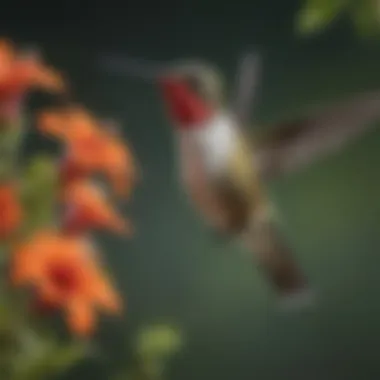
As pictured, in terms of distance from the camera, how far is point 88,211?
1.18 m

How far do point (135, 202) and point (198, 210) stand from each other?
0.27ft

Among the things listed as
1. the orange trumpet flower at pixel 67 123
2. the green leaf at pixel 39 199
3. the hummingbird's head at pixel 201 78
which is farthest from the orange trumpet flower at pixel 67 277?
the hummingbird's head at pixel 201 78

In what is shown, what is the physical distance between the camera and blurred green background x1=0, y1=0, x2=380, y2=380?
115 cm

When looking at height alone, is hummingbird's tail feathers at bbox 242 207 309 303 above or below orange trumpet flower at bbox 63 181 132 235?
below

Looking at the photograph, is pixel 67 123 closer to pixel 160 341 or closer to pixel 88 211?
pixel 88 211

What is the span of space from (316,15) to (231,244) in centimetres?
31

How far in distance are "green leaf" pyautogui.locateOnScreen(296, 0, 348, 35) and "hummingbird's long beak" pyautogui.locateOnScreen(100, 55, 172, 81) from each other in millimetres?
176

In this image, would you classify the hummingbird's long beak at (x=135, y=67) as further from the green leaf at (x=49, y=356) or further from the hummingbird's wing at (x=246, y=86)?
the green leaf at (x=49, y=356)

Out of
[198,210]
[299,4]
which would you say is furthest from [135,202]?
[299,4]

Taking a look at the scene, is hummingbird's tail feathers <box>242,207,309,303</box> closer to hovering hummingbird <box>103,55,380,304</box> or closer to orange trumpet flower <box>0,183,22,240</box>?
hovering hummingbird <box>103,55,380,304</box>

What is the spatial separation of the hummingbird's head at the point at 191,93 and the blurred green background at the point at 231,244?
0.02 m

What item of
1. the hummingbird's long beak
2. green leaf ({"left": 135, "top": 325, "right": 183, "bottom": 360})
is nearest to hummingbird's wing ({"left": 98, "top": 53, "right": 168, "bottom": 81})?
the hummingbird's long beak

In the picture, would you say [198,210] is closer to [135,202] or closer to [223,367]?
[135,202]

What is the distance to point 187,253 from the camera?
1.18 m
